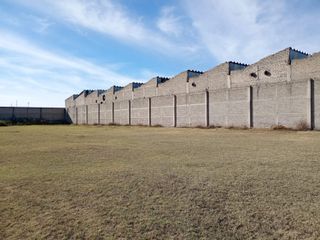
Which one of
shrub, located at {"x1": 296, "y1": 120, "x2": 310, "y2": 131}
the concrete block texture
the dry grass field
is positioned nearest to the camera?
the dry grass field

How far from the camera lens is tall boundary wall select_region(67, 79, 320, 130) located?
20.5 meters

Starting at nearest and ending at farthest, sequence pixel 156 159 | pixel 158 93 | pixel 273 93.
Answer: pixel 156 159 → pixel 273 93 → pixel 158 93

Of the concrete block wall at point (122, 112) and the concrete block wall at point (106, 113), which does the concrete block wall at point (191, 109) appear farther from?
the concrete block wall at point (106, 113)

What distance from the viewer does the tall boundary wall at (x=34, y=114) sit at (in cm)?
5422

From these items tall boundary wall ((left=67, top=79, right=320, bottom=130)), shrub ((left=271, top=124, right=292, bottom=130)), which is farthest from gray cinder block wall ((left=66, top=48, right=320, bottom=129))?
shrub ((left=271, top=124, right=292, bottom=130))

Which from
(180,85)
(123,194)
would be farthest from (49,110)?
(123,194)

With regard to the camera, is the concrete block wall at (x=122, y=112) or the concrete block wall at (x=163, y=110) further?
the concrete block wall at (x=122, y=112)

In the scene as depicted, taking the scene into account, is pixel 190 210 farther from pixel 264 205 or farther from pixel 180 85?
pixel 180 85

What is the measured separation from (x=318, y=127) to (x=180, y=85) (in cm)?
1608

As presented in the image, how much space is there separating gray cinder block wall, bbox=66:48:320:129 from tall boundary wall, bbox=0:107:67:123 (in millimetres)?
21375

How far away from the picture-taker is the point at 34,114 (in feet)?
185

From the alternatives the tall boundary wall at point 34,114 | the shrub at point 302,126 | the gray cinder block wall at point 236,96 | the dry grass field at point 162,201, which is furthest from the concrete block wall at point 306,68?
the tall boundary wall at point 34,114

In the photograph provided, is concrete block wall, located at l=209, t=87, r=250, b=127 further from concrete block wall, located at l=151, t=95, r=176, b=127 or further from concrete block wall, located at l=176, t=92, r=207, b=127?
concrete block wall, located at l=151, t=95, r=176, b=127

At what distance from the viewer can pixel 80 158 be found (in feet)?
30.5
